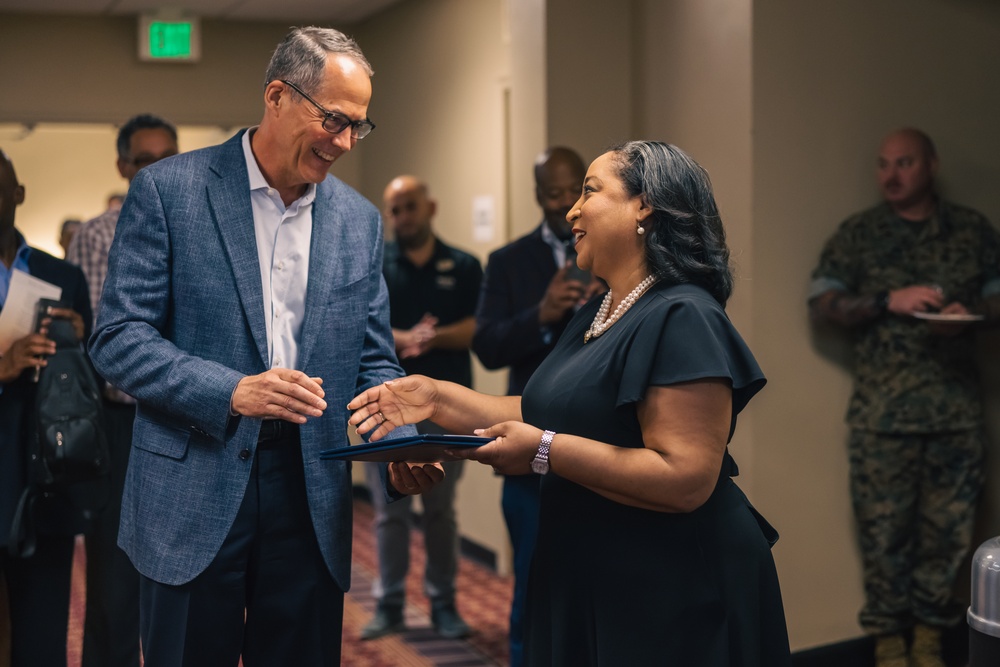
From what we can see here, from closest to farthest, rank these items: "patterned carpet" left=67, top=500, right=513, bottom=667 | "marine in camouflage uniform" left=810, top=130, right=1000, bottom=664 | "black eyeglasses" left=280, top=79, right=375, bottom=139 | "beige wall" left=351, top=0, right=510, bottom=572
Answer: "black eyeglasses" left=280, top=79, right=375, bottom=139, "marine in camouflage uniform" left=810, top=130, right=1000, bottom=664, "patterned carpet" left=67, top=500, right=513, bottom=667, "beige wall" left=351, top=0, right=510, bottom=572

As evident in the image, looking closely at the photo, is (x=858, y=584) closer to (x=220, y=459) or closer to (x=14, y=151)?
(x=220, y=459)

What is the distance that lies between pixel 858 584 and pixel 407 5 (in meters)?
4.62

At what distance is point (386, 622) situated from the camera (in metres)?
4.77

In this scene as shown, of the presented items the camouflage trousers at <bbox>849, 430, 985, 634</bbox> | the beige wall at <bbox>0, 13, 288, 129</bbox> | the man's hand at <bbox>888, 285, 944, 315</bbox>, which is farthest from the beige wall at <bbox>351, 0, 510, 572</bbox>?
the man's hand at <bbox>888, 285, 944, 315</bbox>

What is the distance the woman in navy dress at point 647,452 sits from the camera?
1.92 meters

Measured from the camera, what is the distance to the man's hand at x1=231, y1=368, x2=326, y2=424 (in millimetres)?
1950

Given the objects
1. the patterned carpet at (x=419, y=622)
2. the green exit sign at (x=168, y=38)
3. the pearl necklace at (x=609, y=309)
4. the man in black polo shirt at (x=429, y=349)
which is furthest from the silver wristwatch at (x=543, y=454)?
the green exit sign at (x=168, y=38)

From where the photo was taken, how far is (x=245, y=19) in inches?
301

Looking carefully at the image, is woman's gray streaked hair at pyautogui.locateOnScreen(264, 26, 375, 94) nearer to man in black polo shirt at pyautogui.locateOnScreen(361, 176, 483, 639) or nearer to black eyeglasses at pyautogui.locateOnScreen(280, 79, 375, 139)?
black eyeglasses at pyautogui.locateOnScreen(280, 79, 375, 139)

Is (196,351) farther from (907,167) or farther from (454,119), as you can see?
(454,119)

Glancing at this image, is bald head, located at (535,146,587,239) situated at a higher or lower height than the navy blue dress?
higher

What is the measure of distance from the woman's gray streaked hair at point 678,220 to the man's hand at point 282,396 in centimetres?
68

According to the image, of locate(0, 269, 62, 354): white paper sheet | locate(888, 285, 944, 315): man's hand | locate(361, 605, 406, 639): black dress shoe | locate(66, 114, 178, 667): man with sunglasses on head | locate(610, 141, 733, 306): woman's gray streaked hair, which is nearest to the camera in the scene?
locate(610, 141, 733, 306): woman's gray streaked hair

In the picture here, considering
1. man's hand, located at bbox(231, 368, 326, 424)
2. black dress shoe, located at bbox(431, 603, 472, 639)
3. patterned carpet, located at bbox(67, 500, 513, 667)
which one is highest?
man's hand, located at bbox(231, 368, 326, 424)
